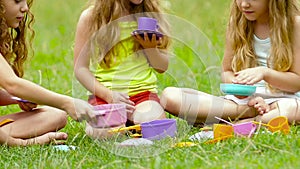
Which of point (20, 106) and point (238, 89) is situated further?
point (20, 106)

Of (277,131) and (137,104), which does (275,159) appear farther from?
(137,104)

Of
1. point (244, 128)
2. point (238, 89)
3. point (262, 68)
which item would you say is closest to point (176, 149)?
point (244, 128)

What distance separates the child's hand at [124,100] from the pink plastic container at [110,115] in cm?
11

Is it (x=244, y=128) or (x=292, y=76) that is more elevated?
(x=292, y=76)

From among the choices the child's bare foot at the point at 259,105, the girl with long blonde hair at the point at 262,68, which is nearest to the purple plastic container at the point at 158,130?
the girl with long blonde hair at the point at 262,68

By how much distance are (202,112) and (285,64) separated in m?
0.48

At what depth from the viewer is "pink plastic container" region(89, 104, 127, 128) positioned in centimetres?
346

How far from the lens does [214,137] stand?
344 cm

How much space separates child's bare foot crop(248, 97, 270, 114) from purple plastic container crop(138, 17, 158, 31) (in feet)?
2.03

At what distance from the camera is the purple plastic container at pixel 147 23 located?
3.69 meters

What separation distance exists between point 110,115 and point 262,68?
807 mm

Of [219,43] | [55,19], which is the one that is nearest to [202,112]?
[219,43]

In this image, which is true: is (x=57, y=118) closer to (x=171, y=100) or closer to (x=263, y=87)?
(x=171, y=100)

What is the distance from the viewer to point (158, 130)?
11.6 feet
